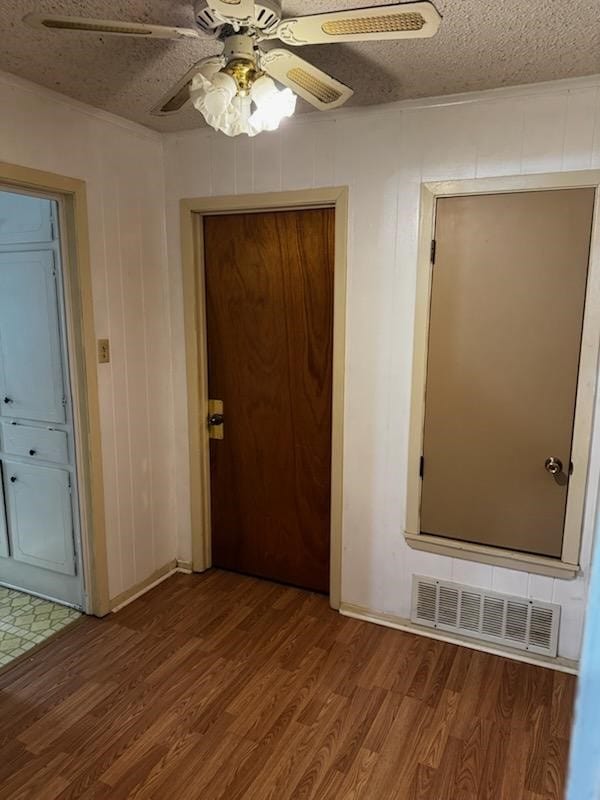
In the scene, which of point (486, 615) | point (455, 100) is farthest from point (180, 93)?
point (486, 615)

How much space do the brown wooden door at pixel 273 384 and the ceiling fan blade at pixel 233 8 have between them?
137cm

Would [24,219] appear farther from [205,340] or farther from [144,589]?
[144,589]

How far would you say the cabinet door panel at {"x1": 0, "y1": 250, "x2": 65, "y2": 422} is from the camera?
8.50ft

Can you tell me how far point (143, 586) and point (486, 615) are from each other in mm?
1783

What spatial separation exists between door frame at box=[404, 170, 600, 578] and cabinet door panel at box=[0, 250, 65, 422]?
1.69m

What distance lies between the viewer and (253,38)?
57.1 inches

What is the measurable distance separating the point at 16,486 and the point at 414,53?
276 cm

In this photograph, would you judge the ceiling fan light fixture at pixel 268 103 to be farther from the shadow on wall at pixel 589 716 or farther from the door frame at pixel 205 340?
the shadow on wall at pixel 589 716

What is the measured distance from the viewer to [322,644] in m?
2.56

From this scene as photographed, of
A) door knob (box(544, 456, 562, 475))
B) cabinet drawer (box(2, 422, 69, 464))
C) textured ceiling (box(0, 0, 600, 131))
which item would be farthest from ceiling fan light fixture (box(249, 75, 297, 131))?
cabinet drawer (box(2, 422, 69, 464))

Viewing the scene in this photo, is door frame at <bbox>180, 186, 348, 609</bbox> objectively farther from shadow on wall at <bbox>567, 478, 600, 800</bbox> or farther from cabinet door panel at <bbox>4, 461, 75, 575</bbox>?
shadow on wall at <bbox>567, 478, 600, 800</bbox>

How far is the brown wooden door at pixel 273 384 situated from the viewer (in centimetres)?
273

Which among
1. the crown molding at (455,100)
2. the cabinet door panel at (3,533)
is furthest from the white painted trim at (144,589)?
the crown molding at (455,100)

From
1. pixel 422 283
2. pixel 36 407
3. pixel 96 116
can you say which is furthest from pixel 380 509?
pixel 96 116
